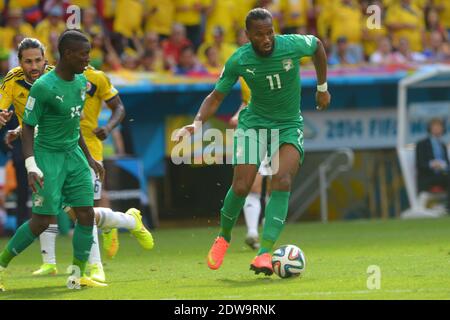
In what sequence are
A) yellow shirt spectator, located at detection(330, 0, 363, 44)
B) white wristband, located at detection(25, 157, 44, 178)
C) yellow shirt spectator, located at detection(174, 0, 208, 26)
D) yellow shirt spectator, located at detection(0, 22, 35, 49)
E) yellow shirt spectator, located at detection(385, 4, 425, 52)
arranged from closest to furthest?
white wristband, located at detection(25, 157, 44, 178)
yellow shirt spectator, located at detection(0, 22, 35, 49)
yellow shirt spectator, located at detection(174, 0, 208, 26)
yellow shirt spectator, located at detection(330, 0, 363, 44)
yellow shirt spectator, located at detection(385, 4, 425, 52)

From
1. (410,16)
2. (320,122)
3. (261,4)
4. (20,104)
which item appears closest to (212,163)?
(320,122)

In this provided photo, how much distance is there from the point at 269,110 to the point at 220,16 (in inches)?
395

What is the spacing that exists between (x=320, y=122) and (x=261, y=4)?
8.14 ft

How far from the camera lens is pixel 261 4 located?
65.4ft

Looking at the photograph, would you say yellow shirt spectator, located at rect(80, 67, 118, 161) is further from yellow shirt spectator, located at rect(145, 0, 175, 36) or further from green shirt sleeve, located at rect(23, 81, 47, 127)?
yellow shirt spectator, located at rect(145, 0, 175, 36)

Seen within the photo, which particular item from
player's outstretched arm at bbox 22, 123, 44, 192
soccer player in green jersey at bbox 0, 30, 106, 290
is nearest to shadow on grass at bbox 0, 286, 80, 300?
soccer player in green jersey at bbox 0, 30, 106, 290

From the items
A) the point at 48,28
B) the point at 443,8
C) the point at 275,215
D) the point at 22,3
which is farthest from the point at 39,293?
the point at 443,8

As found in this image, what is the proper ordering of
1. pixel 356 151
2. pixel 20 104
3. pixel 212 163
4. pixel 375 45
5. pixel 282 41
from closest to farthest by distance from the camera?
pixel 282 41, pixel 20 104, pixel 212 163, pixel 356 151, pixel 375 45

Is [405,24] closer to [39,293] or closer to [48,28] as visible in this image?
[48,28]

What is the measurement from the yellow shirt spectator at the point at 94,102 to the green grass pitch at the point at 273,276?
120 centimetres

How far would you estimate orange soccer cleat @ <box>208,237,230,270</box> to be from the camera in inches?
388

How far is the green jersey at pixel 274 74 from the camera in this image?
31.9 ft
